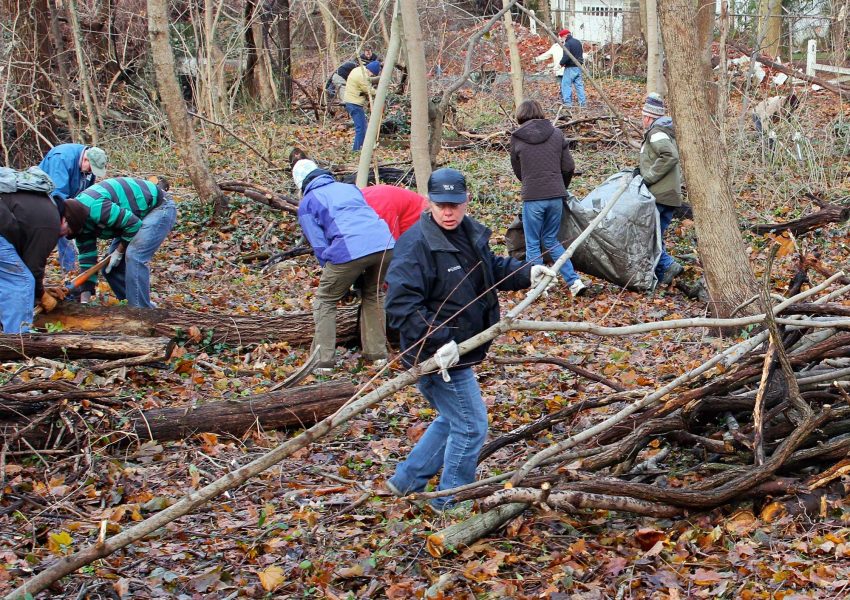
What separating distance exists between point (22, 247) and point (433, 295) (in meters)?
4.14

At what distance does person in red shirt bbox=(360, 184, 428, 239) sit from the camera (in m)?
7.41

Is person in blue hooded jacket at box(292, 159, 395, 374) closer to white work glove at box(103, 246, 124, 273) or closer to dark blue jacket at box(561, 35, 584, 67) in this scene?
white work glove at box(103, 246, 124, 273)

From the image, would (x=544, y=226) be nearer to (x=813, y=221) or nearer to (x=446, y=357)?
(x=813, y=221)

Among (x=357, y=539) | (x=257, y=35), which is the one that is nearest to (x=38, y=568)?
(x=357, y=539)

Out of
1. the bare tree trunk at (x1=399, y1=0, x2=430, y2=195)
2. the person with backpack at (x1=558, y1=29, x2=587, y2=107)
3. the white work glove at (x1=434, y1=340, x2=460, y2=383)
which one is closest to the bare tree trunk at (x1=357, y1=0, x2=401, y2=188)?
the bare tree trunk at (x1=399, y1=0, x2=430, y2=195)

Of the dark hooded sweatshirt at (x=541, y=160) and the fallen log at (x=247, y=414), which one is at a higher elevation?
the dark hooded sweatshirt at (x=541, y=160)

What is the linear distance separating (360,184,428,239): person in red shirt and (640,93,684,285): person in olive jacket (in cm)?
299

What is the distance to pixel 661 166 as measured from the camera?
361 inches

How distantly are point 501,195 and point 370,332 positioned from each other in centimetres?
584

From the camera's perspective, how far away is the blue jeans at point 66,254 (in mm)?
8898

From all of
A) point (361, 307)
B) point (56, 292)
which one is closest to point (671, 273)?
point (361, 307)

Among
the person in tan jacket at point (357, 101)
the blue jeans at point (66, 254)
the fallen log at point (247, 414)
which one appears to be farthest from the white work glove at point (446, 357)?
the person in tan jacket at point (357, 101)

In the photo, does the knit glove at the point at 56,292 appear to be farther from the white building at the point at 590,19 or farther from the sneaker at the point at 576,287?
the white building at the point at 590,19

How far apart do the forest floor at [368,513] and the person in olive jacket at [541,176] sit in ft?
1.87
